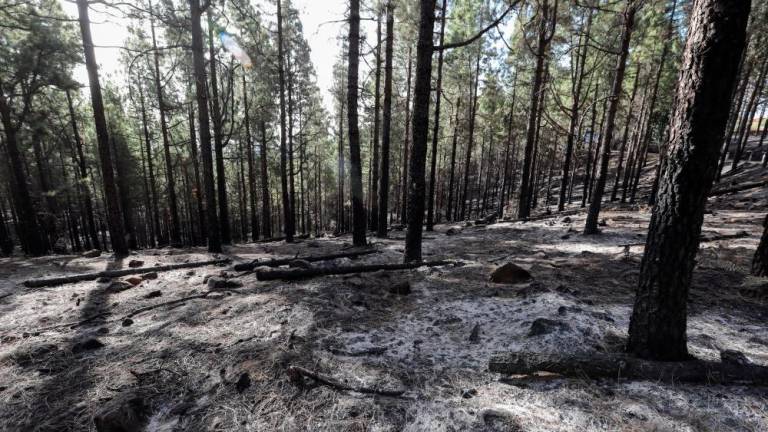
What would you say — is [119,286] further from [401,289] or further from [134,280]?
[401,289]

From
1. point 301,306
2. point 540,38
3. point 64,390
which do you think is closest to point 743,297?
point 301,306

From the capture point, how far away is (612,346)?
3.30 metres

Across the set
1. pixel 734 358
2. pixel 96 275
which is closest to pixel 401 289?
pixel 734 358

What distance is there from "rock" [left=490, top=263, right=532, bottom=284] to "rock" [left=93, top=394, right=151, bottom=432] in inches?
199

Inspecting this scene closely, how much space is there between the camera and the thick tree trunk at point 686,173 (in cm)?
245

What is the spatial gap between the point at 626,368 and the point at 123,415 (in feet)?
13.9

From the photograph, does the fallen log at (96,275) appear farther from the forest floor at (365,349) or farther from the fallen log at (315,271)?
the fallen log at (315,271)

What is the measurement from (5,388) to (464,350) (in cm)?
455

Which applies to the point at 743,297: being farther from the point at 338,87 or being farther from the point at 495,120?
the point at 338,87

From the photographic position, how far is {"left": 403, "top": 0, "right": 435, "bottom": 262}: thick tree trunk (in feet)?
19.3

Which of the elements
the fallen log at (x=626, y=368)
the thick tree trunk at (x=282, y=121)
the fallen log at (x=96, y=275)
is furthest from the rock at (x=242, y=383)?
the thick tree trunk at (x=282, y=121)

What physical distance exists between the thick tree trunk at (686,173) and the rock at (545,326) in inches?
25.4

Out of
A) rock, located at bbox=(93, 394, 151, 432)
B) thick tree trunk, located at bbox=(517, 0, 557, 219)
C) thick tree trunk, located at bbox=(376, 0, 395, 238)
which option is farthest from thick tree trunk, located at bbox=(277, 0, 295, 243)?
rock, located at bbox=(93, 394, 151, 432)

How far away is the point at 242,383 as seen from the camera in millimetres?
2830
